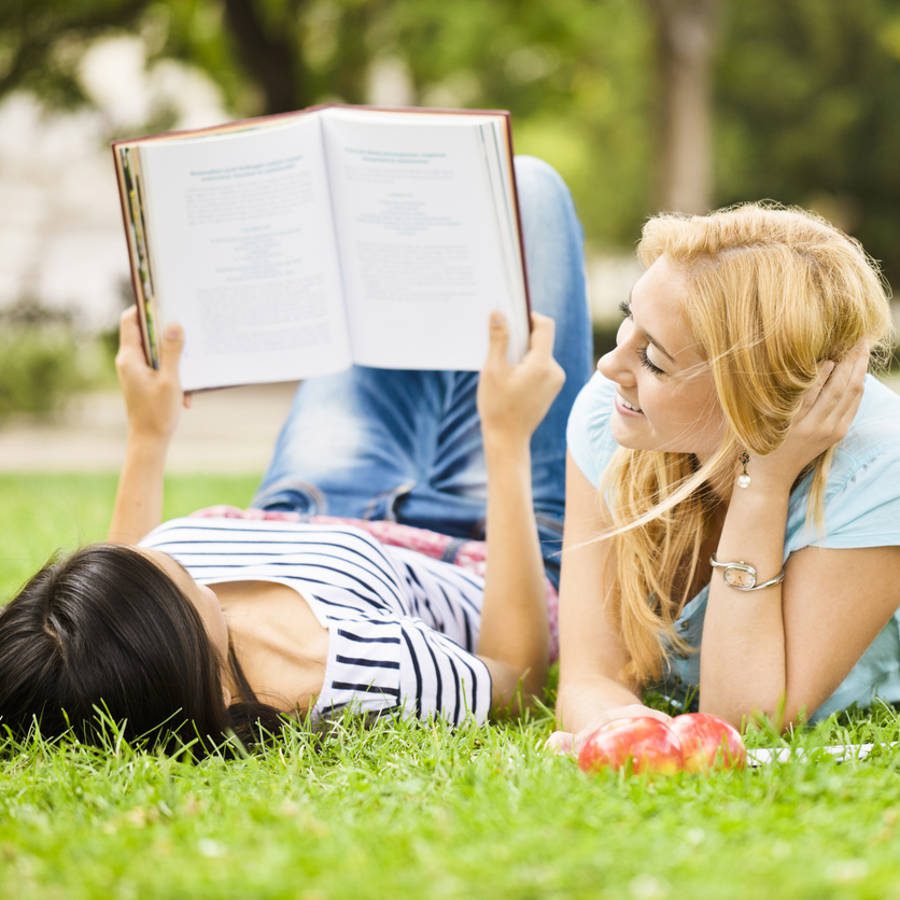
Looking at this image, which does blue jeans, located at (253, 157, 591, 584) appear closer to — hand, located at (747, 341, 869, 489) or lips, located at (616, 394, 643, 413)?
lips, located at (616, 394, 643, 413)

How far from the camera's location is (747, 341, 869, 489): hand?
8.38 feet

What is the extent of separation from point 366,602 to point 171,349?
3.23 ft

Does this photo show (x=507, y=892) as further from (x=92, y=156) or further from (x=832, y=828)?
(x=92, y=156)

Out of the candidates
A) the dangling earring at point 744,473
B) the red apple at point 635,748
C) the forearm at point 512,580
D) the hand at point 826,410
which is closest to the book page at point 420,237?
the forearm at point 512,580

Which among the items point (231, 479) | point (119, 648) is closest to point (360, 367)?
point (119, 648)

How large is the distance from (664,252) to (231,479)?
20.3 ft

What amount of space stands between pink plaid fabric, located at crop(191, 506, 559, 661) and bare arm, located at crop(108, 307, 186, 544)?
163 mm

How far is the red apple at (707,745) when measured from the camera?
2.41 meters

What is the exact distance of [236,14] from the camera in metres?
16.2

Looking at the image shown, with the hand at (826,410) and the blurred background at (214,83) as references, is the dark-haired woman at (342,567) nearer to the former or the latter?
the hand at (826,410)

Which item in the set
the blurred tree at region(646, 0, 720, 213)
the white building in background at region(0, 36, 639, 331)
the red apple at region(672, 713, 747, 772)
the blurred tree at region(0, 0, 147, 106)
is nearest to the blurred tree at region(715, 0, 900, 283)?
the blurred tree at region(646, 0, 720, 213)

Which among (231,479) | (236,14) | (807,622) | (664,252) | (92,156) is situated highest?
(236,14)

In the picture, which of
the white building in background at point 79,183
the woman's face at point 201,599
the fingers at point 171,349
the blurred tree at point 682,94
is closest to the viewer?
the woman's face at point 201,599

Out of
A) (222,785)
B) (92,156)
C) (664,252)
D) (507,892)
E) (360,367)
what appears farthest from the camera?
(92,156)
